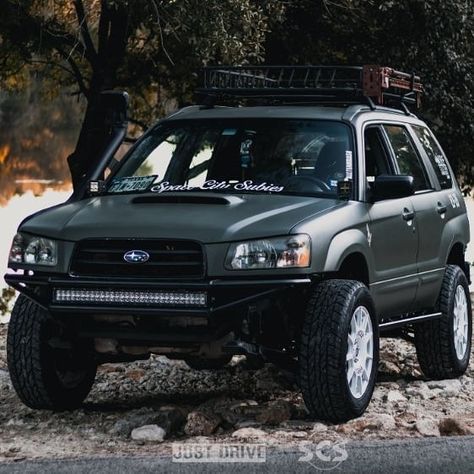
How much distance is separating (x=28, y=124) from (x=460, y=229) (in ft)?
162

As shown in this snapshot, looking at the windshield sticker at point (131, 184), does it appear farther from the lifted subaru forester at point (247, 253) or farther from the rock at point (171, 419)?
the rock at point (171, 419)

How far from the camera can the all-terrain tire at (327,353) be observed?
7.89 metres

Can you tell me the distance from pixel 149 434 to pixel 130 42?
13603mm

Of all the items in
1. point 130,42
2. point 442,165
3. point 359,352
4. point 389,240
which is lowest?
point 359,352

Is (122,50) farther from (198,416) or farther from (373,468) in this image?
(373,468)

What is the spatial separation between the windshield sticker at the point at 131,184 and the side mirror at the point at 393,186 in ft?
4.68

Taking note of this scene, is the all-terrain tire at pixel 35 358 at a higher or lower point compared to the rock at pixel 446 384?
higher

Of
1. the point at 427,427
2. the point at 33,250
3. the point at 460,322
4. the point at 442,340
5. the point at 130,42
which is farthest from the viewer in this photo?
the point at 130,42

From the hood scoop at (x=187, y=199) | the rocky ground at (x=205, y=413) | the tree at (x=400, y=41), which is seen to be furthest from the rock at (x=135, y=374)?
the tree at (x=400, y=41)

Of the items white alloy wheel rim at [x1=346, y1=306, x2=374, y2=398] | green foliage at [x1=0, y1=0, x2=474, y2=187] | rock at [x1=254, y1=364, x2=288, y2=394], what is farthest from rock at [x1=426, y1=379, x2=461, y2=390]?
green foliage at [x1=0, y1=0, x2=474, y2=187]

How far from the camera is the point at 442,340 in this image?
1016 centimetres

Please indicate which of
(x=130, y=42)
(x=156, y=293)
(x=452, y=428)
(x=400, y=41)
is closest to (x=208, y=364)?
(x=156, y=293)

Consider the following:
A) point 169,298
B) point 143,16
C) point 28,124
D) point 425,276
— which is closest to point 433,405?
point 425,276

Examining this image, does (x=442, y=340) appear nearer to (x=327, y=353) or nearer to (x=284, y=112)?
(x=284, y=112)
